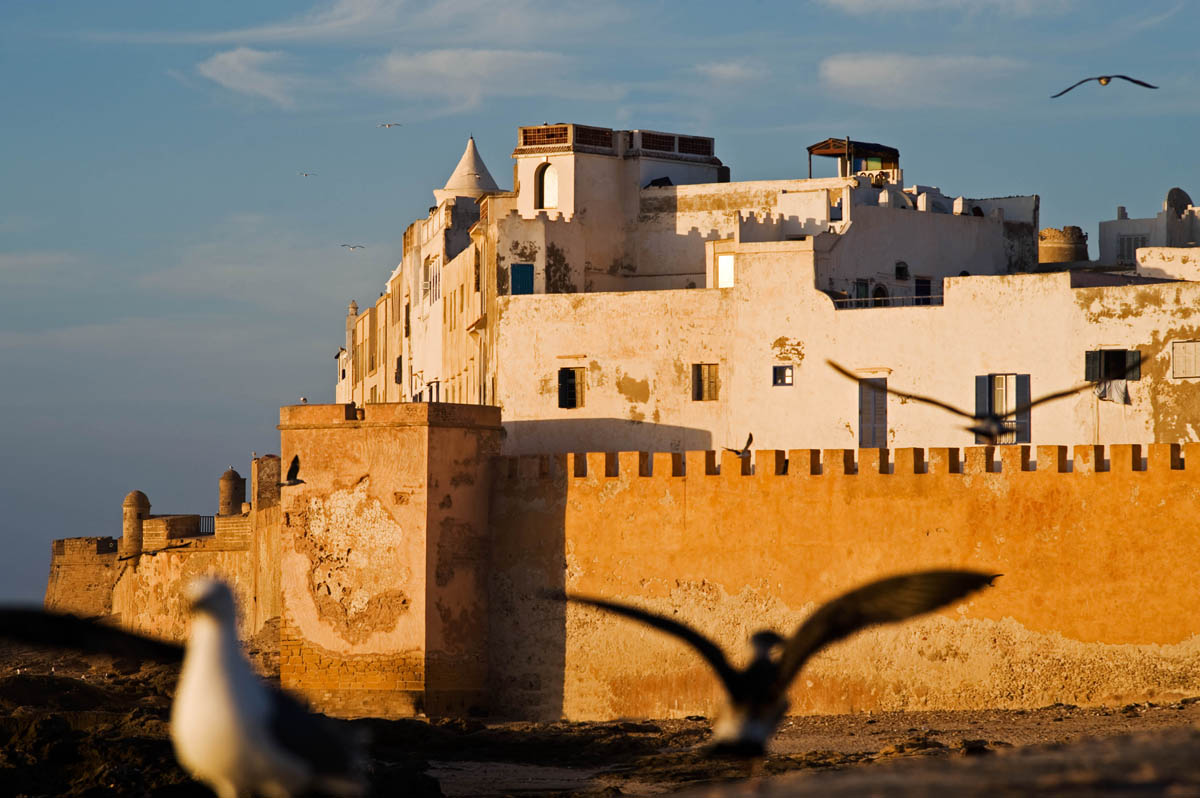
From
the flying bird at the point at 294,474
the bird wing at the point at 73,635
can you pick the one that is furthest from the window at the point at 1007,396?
the bird wing at the point at 73,635

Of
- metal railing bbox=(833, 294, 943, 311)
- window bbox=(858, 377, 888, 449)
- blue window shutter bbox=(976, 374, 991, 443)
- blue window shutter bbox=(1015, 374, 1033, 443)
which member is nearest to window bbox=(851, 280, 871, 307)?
metal railing bbox=(833, 294, 943, 311)

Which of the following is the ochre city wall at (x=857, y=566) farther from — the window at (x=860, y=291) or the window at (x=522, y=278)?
the window at (x=522, y=278)

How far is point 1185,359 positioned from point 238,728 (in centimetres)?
1964

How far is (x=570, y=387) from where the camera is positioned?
103 ft

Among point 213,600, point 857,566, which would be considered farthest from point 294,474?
point 213,600

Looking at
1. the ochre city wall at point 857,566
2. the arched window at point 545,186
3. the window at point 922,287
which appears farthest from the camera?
the arched window at point 545,186

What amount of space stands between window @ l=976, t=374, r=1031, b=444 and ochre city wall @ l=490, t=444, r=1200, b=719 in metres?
1.89

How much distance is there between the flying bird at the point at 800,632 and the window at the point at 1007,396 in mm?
16480

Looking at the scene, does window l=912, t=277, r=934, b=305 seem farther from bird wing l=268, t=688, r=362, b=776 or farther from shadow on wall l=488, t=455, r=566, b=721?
bird wing l=268, t=688, r=362, b=776

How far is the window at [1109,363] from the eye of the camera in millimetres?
27734

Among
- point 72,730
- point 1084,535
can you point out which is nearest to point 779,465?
point 1084,535

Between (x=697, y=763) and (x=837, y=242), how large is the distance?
12.8m

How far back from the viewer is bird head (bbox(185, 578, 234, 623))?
10953 mm

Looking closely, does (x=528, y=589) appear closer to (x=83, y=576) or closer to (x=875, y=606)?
(x=875, y=606)
